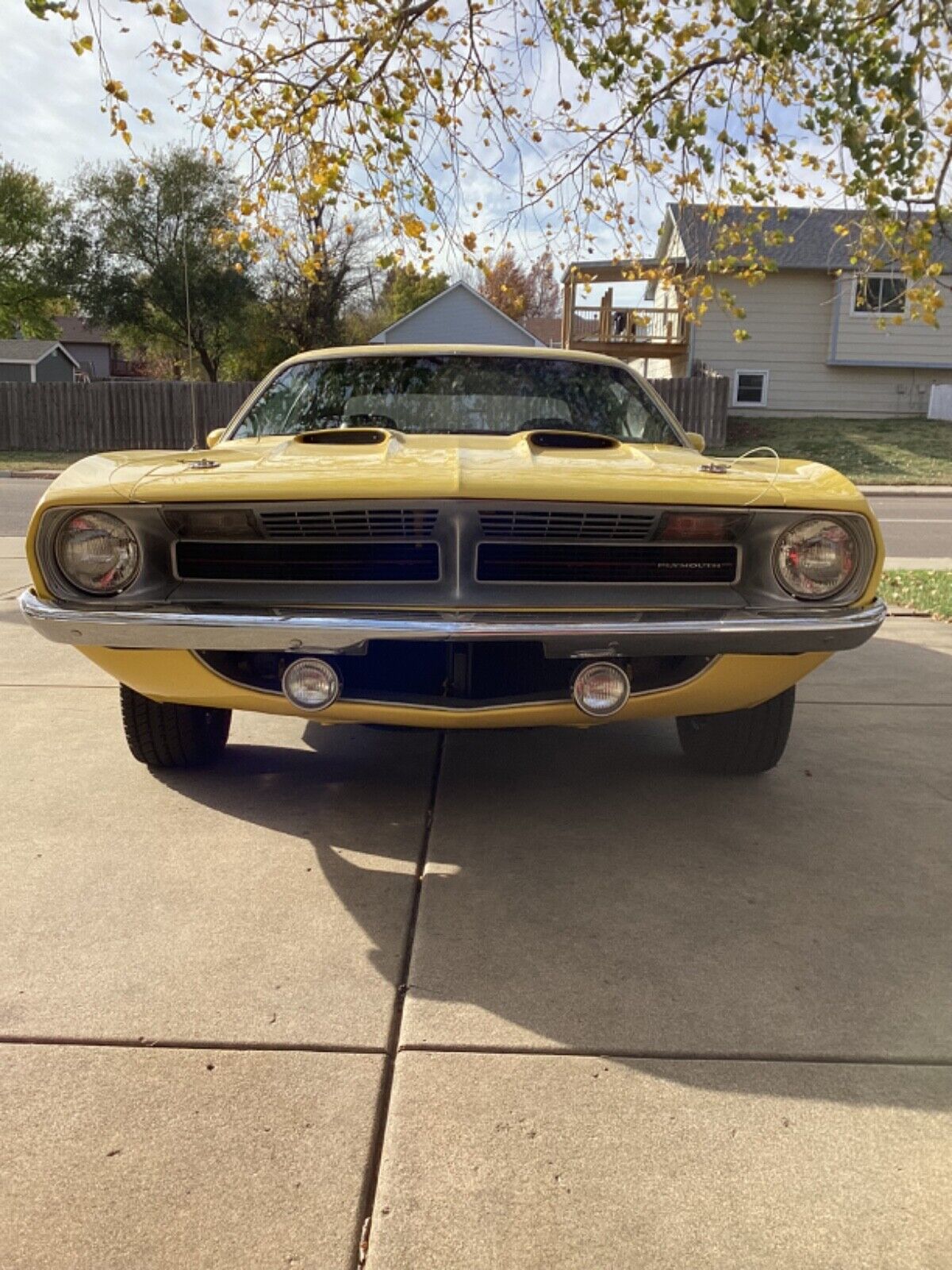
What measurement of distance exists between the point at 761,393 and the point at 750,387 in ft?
0.99

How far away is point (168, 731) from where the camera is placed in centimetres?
343

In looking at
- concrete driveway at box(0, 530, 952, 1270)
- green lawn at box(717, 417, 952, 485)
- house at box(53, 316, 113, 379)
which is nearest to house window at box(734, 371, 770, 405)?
green lawn at box(717, 417, 952, 485)

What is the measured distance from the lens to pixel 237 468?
289 cm

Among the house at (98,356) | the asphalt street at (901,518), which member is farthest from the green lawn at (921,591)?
the house at (98,356)

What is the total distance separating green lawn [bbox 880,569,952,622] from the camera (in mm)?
6824

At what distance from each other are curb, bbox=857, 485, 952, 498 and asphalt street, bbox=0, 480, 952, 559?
22 centimetres

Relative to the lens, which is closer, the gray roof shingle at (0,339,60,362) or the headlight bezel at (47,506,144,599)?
the headlight bezel at (47,506,144,599)

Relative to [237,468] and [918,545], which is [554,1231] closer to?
[237,468]

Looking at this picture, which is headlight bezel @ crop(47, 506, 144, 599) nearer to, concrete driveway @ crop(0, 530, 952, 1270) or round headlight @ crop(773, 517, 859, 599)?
concrete driveway @ crop(0, 530, 952, 1270)

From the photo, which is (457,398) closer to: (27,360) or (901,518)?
(901,518)

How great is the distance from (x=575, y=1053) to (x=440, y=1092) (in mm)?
301

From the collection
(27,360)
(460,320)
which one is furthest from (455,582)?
(27,360)

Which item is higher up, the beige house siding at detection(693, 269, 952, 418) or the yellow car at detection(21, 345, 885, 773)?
the beige house siding at detection(693, 269, 952, 418)

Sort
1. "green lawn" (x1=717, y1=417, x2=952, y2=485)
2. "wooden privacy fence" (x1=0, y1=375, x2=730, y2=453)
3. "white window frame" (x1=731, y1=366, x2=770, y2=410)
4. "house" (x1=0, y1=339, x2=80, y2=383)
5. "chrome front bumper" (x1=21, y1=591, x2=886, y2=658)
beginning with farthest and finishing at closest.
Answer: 1. "house" (x1=0, y1=339, x2=80, y2=383)
2. "white window frame" (x1=731, y1=366, x2=770, y2=410)
3. "wooden privacy fence" (x1=0, y1=375, x2=730, y2=453)
4. "green lawn" (x1=717, y1=417, x2=952, y2=485)
5. "chrome front bumper" (x1=21, y1=591, x2=886, y2=658)
